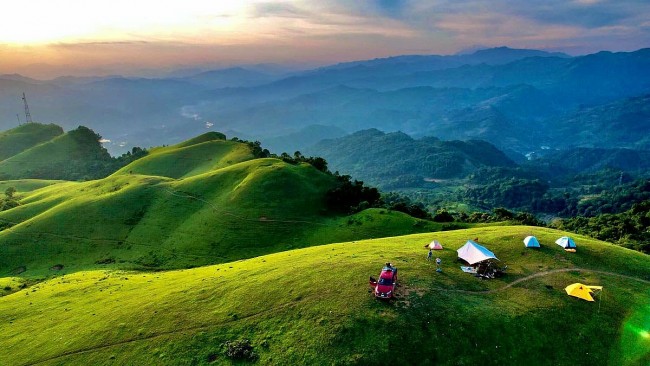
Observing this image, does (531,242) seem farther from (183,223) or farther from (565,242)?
(183,223)

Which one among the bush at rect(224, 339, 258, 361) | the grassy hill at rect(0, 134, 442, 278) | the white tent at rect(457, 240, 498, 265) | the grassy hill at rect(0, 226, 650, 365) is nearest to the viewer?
the bush at rect(224, 339, 258, 361)

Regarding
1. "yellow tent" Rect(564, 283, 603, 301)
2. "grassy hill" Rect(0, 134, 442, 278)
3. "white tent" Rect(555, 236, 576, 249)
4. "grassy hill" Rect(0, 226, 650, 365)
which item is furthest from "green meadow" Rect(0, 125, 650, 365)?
"grassy hill" Rect(0, 134, 442, 278)

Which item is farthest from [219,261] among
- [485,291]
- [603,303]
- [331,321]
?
[603,303]

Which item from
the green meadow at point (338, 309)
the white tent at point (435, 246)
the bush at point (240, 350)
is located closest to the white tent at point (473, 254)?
the green meadow at point (338, 309)

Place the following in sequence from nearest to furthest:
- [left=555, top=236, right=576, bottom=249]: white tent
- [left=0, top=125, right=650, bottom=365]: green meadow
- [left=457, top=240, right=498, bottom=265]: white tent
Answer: [left=0, top=125, right=650, bottom=365]: green meadow
[left=457, top=240, right=498, bottom=265]: white tent
[left=555, top=236, right=576, bottom=249]: white tent

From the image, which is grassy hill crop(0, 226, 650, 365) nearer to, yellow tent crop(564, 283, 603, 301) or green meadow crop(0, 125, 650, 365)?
green meadow crop(0, 125, 650, 365)

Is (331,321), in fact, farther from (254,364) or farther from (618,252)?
(618,252)

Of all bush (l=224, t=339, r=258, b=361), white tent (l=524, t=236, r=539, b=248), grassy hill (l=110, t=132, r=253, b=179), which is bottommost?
grassy hill (l=110, t=132, r=253, b=179)

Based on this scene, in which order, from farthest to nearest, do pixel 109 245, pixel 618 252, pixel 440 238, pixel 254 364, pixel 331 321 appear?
pixel 109 245 → pixel 440 238 → pixel 618 252 → pixel 331 321 → pixel 254 364
